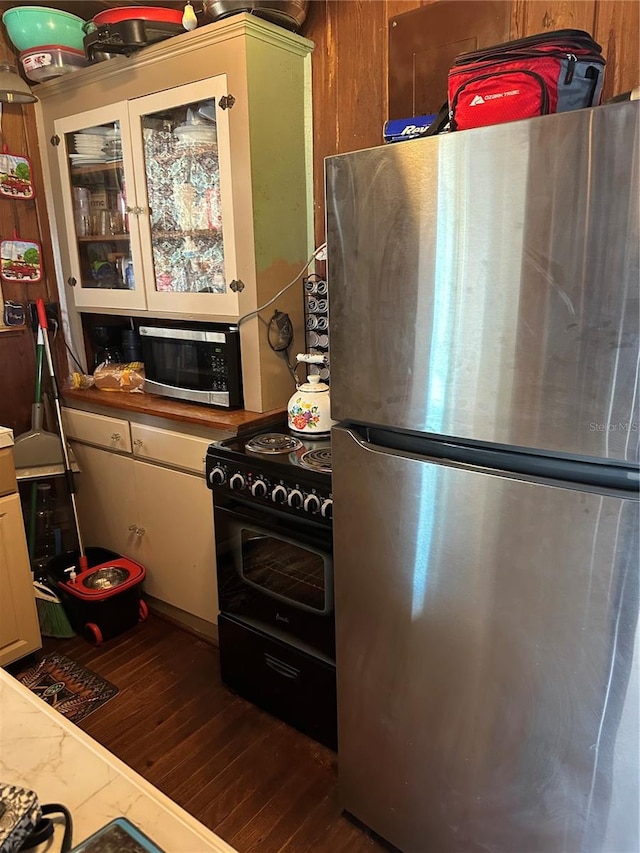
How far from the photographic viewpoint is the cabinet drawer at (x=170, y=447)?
6.98 ft

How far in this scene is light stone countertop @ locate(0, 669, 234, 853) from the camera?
1.96ft

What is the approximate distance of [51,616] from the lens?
2.37 meters

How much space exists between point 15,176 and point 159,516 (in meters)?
1.53

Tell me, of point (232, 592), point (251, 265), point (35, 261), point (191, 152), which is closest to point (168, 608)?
point (232, 592)

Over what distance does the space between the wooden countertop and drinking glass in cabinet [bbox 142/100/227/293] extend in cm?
43

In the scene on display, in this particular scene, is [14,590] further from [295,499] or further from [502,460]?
[502,460]

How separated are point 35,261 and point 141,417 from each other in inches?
36.5

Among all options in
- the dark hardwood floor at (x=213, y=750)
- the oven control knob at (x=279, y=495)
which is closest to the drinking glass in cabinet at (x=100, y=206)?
the oven control knob at (x=279, y=495)

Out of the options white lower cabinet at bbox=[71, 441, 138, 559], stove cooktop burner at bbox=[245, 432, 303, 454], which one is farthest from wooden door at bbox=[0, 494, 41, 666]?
stove cooktop burner at bbox=[245, 432, 303, 454]

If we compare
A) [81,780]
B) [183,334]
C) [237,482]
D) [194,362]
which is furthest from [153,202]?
[81,780]

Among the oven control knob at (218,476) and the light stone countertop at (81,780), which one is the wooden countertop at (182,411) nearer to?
the oven control knob at (218,476)

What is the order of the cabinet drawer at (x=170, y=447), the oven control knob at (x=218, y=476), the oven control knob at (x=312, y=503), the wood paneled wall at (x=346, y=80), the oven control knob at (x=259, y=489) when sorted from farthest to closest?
the cabinet drawer at (x=170, y=447) → the oven control knob at (x=218, y=476) → the oven control knob at (x=259, y=489) → the oven control knob at (x=312, y=503) → the wood paneled wall at (x=346, y=80)

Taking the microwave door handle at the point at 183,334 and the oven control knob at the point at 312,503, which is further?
the microwave door handle at the point at 183,334

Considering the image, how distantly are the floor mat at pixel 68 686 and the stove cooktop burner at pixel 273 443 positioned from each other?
3.38 feet
